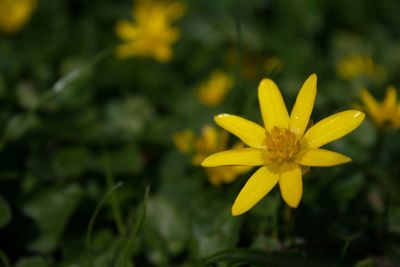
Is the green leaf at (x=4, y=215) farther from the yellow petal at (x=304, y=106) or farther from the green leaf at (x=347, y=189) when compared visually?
the green leaf at (x=347, y=189)

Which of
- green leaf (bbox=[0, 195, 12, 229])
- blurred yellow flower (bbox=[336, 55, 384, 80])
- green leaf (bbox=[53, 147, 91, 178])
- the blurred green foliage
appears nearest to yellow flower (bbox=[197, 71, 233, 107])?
the blurred green foliage

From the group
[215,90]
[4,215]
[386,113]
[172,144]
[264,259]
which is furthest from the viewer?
[215,90]

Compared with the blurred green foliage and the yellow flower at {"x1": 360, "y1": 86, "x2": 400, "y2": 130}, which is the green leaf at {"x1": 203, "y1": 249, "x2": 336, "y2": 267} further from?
the yellow flower at {"x1": 360, "y1": 86, "x2": 400, "y2": 130}

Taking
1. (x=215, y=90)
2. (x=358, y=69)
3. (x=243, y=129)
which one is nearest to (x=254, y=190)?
(x=243, y=129)

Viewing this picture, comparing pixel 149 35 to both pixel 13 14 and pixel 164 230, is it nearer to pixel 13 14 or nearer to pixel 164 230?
pixel 13 14

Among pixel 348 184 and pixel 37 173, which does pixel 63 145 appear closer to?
pixel 37 173
